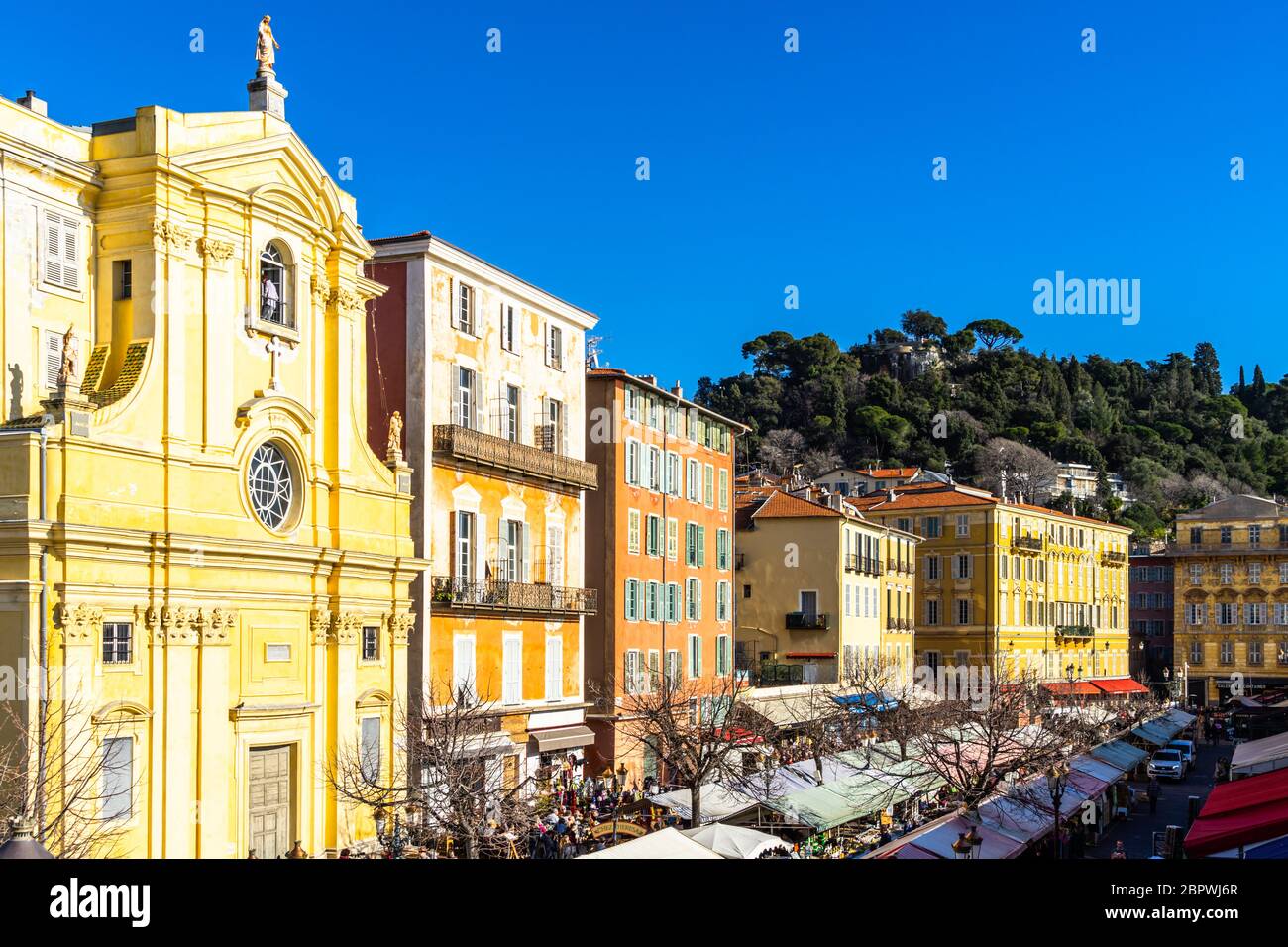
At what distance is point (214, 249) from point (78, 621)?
358 inches

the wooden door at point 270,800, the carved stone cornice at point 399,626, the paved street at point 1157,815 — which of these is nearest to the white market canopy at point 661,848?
the wooden door at point 270,800

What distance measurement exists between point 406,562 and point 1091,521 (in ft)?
265

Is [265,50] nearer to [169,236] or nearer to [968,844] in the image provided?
[169,236]

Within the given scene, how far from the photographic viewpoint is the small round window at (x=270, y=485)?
35875 mm

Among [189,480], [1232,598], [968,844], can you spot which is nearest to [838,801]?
[968,844]

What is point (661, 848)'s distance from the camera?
85.2 ft

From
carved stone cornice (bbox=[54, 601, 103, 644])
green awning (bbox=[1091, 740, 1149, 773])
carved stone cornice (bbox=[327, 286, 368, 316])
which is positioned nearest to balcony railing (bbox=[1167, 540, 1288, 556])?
green awning (bbox=[1091, 740, 1149, 773])

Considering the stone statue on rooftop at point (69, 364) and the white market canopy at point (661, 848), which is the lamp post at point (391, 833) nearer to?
the white market canopy at point (661, 848)

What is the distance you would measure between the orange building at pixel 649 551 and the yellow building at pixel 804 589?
11145 mm

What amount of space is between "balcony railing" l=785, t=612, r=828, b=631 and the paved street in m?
16.3

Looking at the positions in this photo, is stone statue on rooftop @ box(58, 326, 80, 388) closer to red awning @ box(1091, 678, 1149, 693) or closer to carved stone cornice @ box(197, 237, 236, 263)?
carved stone cornice @ box(197, 237, 236, 263)

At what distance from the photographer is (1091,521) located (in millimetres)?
111500
